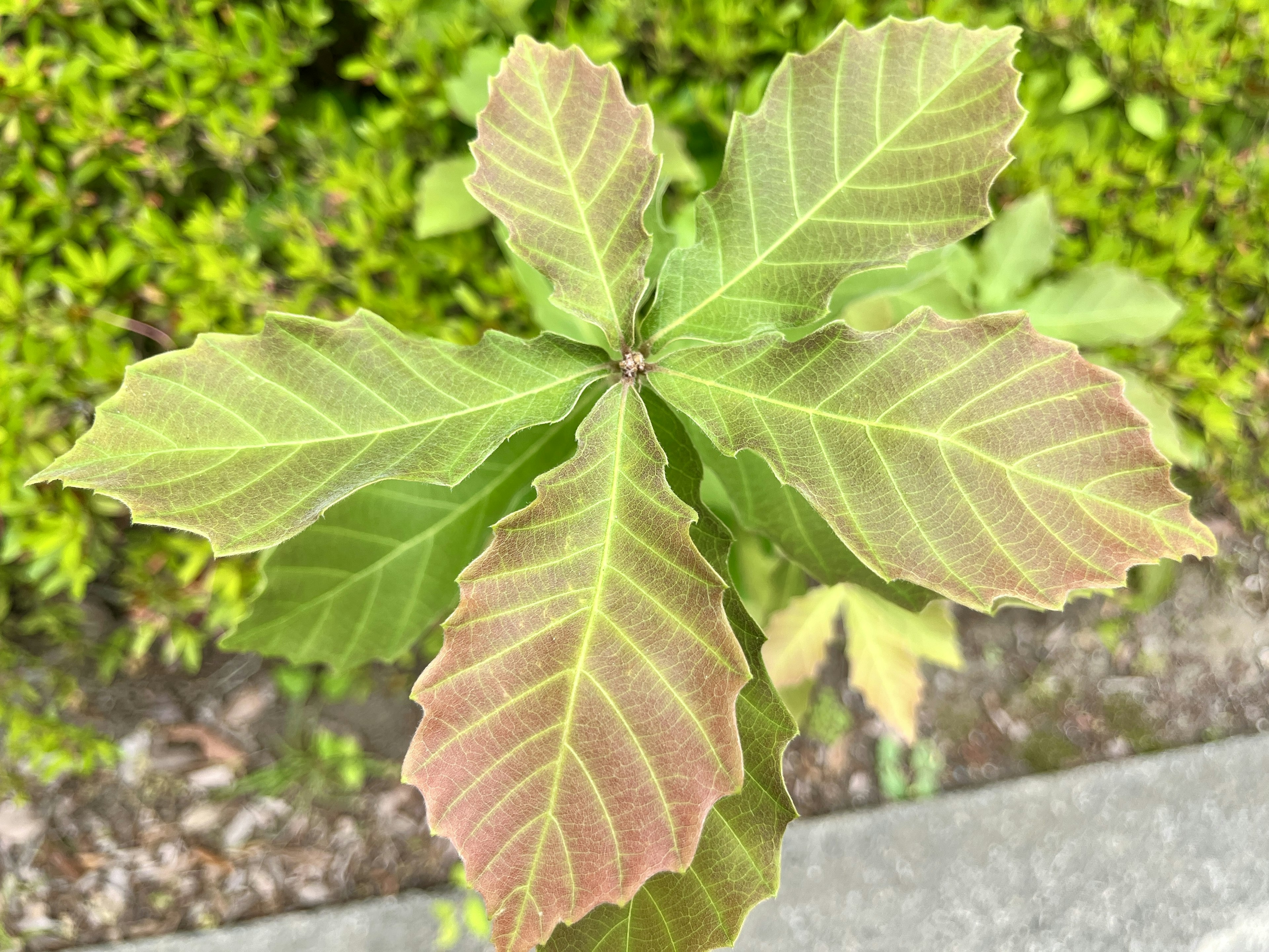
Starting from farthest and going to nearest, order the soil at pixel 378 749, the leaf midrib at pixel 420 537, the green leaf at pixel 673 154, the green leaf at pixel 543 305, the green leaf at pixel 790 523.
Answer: the soil at pixel 378 749, the green leaf at pixel 673 154, the green leaf at pixel 543 305, the leaf midrib at pixel 420 537, the green leaf at pixel 790 523

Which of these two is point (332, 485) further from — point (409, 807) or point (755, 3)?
point (409, 807)

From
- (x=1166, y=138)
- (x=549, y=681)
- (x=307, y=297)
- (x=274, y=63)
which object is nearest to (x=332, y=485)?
(x=549, y=681)

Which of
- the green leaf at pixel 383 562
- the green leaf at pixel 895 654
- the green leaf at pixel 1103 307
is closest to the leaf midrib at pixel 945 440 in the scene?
the green leaf at pixel 383 562

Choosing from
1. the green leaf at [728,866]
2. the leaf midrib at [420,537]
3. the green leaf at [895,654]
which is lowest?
the green leaf at [895,654]

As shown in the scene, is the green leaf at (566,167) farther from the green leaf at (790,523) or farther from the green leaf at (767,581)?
the green leaf at (767,581)

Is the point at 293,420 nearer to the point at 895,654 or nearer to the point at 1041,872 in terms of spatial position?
the point at 895,654
